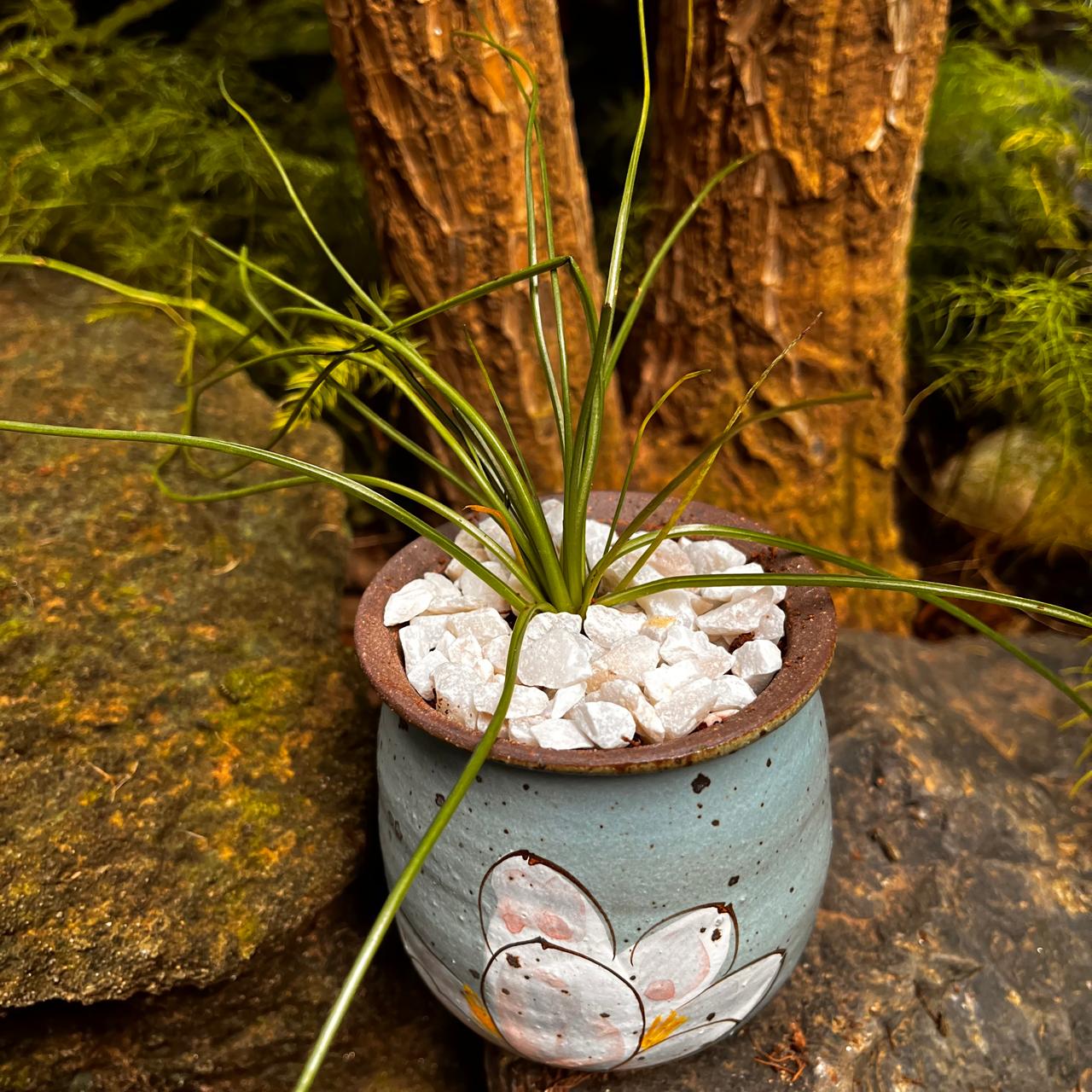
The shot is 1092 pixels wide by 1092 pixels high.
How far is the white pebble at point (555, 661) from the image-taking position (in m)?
0.75

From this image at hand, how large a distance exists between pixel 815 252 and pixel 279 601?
759mm

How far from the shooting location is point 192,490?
1.18 metres

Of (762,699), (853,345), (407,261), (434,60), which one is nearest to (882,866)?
(762,699)

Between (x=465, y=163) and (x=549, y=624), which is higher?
(x=465, y=163)

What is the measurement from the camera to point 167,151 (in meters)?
1.43

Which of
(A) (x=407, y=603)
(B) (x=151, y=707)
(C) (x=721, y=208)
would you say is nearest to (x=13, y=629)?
(B) (x=151, y=707)

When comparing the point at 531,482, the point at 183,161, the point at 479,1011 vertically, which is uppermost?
the point at 183,161

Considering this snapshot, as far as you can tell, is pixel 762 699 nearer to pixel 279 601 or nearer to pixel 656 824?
pixel 656 824

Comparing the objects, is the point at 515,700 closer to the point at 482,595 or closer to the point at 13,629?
the point at 482,595

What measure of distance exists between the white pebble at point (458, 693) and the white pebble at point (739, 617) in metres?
0.21

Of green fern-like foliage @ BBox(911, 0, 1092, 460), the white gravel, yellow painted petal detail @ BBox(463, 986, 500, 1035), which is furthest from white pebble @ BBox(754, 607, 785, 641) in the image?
green fern-like foliage @ BBox(911, 0, 1092, 460)

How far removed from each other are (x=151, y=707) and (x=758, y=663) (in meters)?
0.62

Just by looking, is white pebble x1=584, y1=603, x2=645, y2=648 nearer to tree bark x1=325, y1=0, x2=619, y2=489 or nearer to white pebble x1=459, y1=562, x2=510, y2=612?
white pebble x1=459, y1=562, x2=510, y2=612

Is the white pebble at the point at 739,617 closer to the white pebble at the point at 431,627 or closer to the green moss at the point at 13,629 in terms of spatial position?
the white pebble at the point at 431,627
